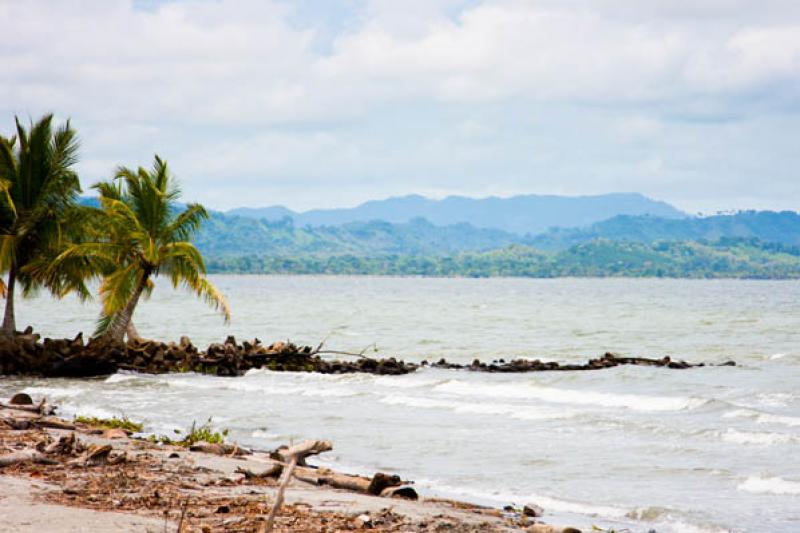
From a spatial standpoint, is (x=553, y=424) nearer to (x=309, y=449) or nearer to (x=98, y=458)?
(x=309, y=449)

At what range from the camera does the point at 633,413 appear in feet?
75.8

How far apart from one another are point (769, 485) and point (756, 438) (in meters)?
Answer: 4.51

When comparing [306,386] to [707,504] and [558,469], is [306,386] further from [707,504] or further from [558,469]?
[707,504]

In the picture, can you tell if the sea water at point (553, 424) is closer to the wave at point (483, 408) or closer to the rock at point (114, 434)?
the wave at point (483, 408)

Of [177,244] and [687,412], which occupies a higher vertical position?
[177,244]

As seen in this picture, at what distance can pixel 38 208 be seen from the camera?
29.7m

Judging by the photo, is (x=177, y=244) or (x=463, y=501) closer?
(x=463, y=501)

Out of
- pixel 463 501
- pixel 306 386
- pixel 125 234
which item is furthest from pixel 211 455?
pixel 125 234

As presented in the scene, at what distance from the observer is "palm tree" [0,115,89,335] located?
29.3 m

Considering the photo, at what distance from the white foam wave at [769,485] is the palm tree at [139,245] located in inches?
736

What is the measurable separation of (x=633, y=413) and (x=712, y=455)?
646cm

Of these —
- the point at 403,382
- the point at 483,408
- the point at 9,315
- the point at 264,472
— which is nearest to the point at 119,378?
the point at 9,315

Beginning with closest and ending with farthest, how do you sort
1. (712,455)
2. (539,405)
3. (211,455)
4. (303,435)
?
(211,455) < (712,455) < (303,435) < (539,405)

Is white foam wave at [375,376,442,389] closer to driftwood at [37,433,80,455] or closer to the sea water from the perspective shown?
the sea water
